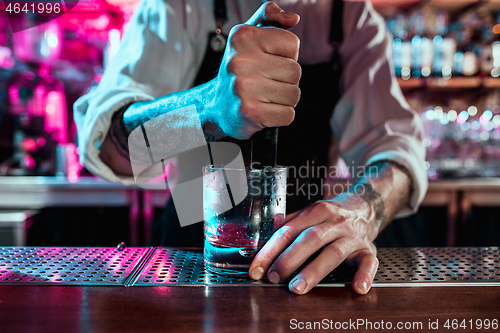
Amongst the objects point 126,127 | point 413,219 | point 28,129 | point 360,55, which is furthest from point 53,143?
point 413,219

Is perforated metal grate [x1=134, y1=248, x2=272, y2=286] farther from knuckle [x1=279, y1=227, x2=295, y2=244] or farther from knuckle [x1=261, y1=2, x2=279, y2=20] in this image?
knuckle [x1=261, y1=2, x2=279, y2=20]

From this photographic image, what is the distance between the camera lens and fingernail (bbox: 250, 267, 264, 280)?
536 millimetres

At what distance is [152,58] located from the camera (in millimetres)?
990

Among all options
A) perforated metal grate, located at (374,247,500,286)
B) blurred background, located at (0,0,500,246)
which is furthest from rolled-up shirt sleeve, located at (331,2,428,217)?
blurred background, located at (0,0,500,246)

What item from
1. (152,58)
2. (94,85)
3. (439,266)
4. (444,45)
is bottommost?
(439,266)

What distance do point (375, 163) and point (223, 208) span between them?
568 mm

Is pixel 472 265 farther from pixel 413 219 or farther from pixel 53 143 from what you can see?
pixel 53 143

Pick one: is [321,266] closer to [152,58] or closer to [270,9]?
[270,9]

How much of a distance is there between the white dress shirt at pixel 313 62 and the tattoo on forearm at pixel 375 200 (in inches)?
4.9

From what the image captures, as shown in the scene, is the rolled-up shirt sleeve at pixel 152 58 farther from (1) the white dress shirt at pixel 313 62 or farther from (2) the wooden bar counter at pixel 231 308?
(2) the wooden bar counter at pixel 231 308

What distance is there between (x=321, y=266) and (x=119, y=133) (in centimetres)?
53

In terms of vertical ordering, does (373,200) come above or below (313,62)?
below

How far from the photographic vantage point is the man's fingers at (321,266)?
0.49m

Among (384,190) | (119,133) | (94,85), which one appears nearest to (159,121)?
(119,133)
